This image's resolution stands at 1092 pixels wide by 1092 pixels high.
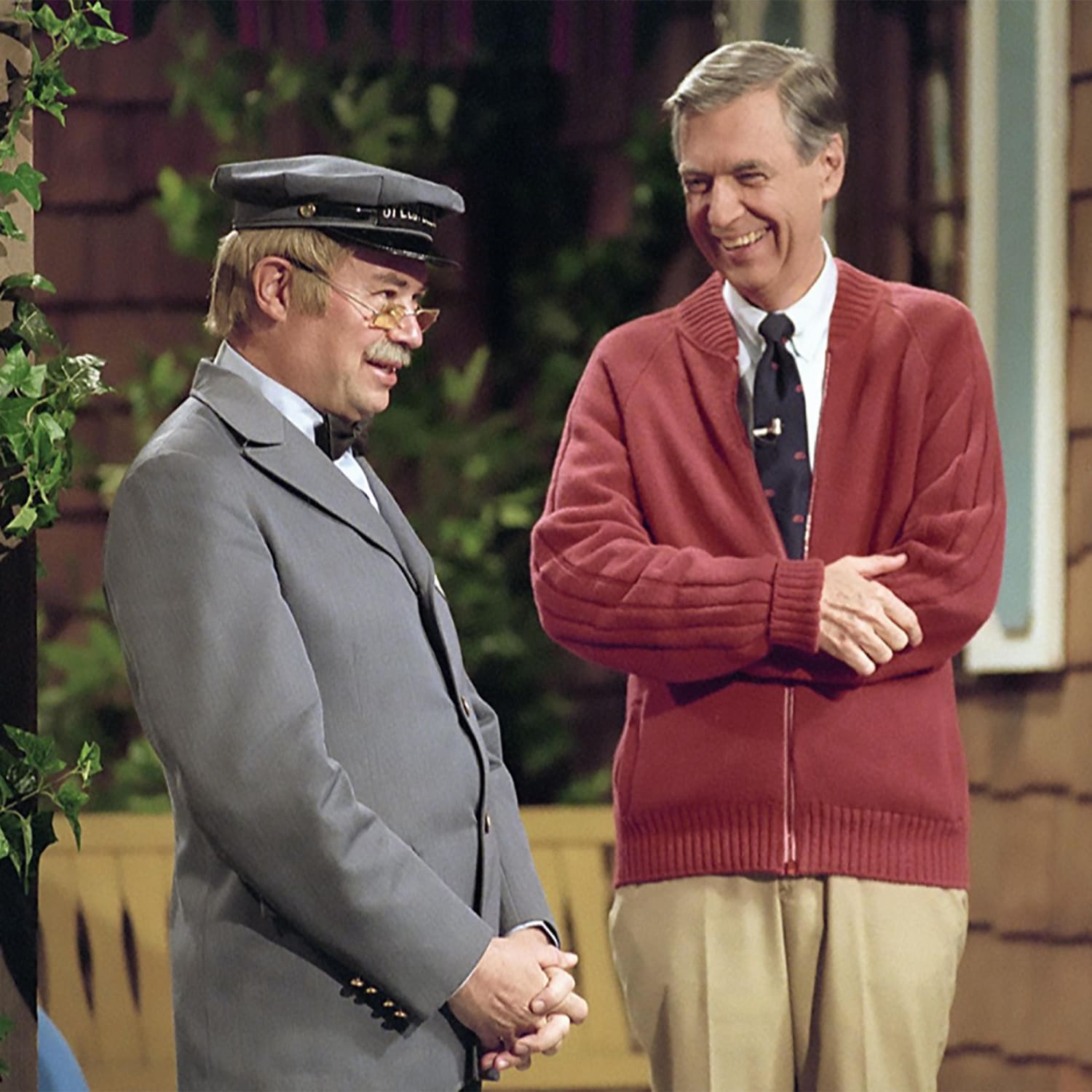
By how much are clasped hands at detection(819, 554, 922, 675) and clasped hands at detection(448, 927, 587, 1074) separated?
0.61 meters

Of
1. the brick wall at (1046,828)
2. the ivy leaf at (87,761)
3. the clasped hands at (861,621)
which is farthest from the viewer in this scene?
the brick wall at (1046,828)

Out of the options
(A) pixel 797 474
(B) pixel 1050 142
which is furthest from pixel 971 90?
(A) pixel 797 474

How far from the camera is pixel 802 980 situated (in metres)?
2.73

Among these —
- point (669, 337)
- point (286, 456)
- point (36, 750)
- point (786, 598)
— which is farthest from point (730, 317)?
point (36, 750)

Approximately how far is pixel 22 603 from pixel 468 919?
68cm

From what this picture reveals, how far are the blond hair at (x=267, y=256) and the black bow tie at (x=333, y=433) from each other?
115 millimetres

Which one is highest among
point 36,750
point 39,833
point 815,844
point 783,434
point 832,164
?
point 832,164

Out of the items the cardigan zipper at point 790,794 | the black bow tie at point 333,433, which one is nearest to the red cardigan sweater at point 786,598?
the cardigan zipper at point 790,794

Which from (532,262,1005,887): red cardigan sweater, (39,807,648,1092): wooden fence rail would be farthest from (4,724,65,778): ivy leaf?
(39,807,648,1092): wooden fence rail

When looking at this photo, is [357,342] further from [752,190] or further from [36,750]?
[752,190]

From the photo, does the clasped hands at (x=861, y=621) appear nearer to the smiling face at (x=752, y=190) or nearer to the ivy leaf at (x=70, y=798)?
the smiling face at (x=752, y=190)

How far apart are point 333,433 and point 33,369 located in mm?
341

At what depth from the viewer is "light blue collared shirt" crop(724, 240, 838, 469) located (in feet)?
9.37

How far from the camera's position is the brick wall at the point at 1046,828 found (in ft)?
13.3
